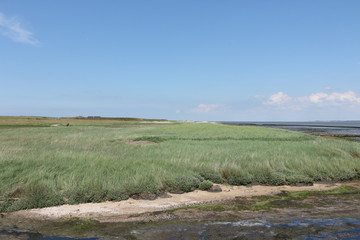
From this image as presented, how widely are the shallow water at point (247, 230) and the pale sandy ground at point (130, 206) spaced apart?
1542 mm

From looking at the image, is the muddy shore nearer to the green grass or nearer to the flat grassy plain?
the green grass

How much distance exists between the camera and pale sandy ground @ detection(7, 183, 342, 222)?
32.0 feet

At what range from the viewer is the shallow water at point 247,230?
7.88m

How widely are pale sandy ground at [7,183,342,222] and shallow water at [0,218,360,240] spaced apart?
1542 mm

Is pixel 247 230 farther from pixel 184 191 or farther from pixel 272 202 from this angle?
pixel 184 191

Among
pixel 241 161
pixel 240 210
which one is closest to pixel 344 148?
pixel 241 161

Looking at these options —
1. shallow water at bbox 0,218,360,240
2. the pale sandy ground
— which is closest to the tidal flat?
shallow water at bbox 0,218,360,240

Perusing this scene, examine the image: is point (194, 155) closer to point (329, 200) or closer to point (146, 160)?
point (146, 160)

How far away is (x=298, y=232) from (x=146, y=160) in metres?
9.48

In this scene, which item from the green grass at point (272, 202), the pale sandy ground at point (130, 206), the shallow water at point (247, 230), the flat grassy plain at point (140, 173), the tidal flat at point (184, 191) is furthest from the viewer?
the flat grassy plain at point (140, 173)

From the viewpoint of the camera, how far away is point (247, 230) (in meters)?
8.34

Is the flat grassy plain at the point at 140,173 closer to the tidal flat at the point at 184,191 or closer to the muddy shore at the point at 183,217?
the tidal flat at the point at 184,191

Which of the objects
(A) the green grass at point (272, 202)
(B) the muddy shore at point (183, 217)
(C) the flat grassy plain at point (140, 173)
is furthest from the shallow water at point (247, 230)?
(C) the flat grassy plain at point (140, 173)

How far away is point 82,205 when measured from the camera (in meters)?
10.8
